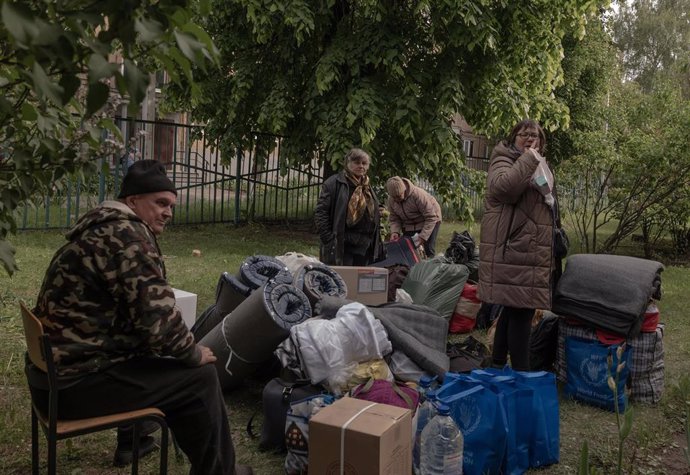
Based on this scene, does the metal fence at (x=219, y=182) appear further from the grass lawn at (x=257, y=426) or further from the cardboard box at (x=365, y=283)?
the cardboard box at (x=365, y=283)

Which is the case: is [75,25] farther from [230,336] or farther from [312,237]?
[312,237]

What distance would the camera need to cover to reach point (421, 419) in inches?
138

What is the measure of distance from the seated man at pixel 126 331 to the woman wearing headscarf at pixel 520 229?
231 centimetres

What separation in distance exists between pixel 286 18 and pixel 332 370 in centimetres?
690

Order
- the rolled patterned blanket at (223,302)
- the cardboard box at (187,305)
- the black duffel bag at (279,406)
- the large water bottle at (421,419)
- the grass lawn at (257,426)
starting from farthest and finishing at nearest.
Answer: the cardboard box at (187,305) < the rolled patterned blanket at (223,302) < the black duffel bag at (279,406) < the grass lawn at (257,426) < the large water bottle at (421,419)

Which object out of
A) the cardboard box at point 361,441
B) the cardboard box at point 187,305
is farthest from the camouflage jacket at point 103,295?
the cardboard box at point 187,305

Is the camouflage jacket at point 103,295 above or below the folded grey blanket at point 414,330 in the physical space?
above

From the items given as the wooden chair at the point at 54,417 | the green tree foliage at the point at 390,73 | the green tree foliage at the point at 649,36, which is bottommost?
the wooden chair at the point at 54,417

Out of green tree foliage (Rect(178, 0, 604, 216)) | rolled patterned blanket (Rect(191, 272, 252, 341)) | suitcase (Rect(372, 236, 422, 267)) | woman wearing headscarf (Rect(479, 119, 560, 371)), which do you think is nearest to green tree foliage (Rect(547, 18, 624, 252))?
green tree foliage (Rect(178, 0, 604, 216))

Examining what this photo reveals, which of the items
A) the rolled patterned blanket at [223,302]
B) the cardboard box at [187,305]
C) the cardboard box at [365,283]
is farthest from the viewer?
the cardboard box at [365,283]

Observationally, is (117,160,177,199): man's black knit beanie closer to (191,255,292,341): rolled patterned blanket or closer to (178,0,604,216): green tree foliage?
(191,255,292,341): rolled patterned blanket

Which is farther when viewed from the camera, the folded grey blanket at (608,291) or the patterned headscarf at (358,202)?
the patterned headscarf at (358,202)

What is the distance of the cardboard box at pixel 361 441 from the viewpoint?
285 centimetres

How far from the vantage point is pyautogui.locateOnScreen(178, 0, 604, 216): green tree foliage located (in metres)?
9.92
